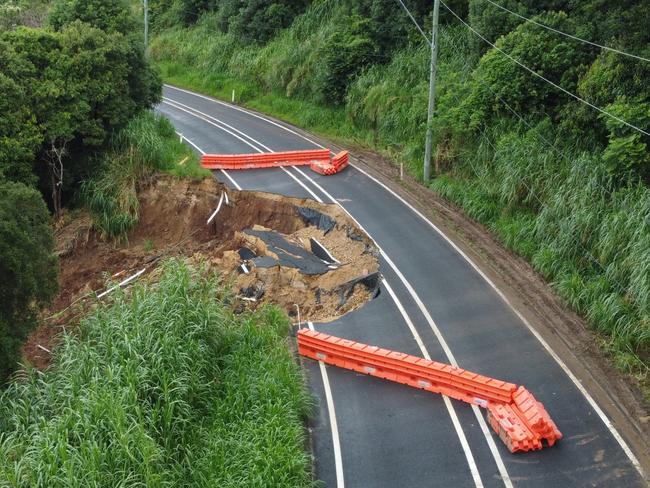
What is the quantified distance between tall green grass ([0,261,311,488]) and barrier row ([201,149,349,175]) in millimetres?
12250

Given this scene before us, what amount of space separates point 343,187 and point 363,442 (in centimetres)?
1395

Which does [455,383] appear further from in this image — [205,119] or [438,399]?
[205,119]

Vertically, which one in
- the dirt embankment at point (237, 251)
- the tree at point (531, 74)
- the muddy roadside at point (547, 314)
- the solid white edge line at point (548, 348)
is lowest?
the dirt embankment at point (237, 251)

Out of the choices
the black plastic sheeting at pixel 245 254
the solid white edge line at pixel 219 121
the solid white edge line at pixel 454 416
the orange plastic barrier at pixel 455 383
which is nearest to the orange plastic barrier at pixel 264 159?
the solid white edge line at pixel 219 121

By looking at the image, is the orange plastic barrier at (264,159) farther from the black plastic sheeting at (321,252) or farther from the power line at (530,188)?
the black plastic sheeting at (321,252)

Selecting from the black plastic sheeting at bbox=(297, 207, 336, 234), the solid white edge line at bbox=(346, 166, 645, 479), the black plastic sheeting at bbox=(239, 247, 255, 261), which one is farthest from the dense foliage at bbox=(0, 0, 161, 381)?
the solid white edge line at bbox=(346, 166, 645, 479)

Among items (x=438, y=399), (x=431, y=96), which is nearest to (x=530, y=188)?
(x=431, y=96)

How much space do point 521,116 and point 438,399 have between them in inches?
500

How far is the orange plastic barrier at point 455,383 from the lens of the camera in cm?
1284

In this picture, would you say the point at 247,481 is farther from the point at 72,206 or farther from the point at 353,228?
the point at 72,206

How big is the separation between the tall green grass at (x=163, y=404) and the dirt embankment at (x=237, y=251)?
2820 millimetres

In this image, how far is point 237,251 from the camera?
20875mm

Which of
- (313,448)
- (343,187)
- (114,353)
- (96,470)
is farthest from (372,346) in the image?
(343,187)

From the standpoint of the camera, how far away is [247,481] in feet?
37.2
